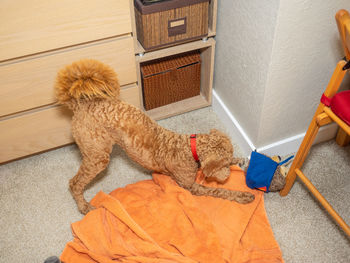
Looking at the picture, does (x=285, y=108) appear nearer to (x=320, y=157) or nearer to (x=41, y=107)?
(x=320, y=157)

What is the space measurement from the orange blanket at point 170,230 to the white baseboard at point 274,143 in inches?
9.3

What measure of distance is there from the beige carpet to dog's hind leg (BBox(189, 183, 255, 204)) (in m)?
0.11

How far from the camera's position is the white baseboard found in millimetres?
1710

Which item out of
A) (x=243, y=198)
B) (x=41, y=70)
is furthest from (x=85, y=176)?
(x=243, y=198)

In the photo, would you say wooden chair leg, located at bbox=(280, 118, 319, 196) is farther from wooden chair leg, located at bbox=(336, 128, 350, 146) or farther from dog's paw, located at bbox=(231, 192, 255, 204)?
wooden chair leg, located at bbox=(336, 128, 350, 146)

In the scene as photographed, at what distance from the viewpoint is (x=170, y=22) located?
159 centimetres

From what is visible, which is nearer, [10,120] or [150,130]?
[150,130]

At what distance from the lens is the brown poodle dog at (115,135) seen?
1.31 meters

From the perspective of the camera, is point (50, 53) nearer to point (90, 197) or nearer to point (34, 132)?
point (34, 132)

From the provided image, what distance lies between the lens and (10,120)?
156 centimetres

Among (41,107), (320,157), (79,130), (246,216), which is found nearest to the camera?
(79,130)

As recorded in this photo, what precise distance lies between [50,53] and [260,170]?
1.01m

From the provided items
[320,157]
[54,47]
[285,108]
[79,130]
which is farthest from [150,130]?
[320,157]

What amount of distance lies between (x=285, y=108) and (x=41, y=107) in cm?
110
